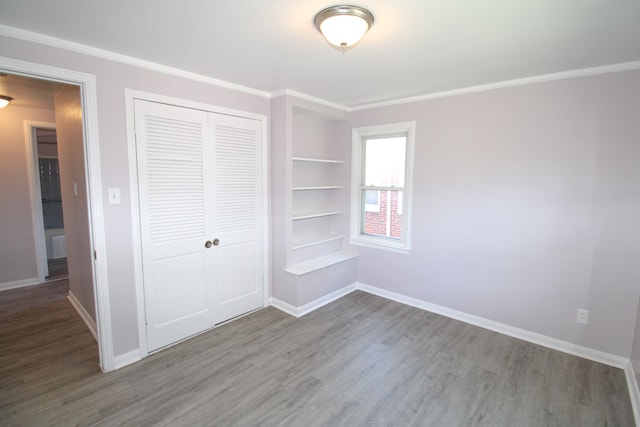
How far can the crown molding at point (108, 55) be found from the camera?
195cm

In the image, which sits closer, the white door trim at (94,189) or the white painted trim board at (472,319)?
the white door trim at (94,189)

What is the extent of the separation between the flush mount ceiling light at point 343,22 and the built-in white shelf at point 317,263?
93.9 inches

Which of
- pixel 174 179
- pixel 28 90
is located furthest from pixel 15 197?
pixel 174 179

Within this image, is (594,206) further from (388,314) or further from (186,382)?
(186,382)

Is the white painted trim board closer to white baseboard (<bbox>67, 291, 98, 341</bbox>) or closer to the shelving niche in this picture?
the shelving niche

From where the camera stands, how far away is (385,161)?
13.0ft

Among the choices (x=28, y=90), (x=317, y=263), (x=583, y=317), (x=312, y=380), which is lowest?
(x=312, y=380)

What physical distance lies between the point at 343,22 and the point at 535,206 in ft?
7.95

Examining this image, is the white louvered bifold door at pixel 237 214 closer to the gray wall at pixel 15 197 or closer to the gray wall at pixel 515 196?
the gray wall at pixel 515 196

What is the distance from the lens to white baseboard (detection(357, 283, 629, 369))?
261 cm

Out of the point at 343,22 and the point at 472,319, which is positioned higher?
the point at 343,22

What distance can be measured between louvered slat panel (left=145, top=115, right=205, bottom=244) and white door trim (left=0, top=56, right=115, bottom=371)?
14.2 inches

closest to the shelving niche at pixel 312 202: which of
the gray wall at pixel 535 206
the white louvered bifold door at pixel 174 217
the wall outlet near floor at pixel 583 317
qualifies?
the white louvered bifold door at pixel 174 217

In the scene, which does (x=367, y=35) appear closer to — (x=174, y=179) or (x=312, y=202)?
(x=174, y=179)
